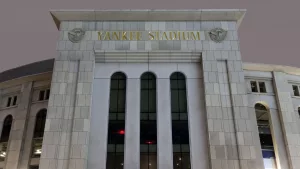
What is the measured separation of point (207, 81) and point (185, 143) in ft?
18.7

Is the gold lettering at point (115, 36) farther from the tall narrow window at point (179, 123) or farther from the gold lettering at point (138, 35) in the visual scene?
the tall narrow window at point (179, 123)

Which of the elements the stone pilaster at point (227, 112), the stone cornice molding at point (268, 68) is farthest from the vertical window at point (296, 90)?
the stone pilaster at point (227, 112)

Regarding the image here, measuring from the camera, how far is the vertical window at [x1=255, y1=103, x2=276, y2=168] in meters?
28.9

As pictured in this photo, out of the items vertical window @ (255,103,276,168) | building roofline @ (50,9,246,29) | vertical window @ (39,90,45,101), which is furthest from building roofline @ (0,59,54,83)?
vertical window @ (255,103,276,168)

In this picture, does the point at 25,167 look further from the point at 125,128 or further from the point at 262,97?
the point at 262,97

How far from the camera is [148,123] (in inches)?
998

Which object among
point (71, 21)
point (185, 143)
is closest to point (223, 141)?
point (185, 143)

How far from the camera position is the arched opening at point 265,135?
28844mm

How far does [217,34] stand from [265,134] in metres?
11.1

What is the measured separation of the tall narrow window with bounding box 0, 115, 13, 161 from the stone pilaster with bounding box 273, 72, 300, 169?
2891 centimetres

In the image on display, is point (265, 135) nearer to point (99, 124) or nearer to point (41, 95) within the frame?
point (99, 124)

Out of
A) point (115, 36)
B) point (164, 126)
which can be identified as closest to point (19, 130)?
point (115, 36)

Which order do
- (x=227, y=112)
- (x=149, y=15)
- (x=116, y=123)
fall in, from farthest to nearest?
(x=149, y=15) → (x=116, y=123) → (x=227, y=112)

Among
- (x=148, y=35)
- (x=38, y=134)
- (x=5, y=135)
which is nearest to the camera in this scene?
(x=148, y=35)
